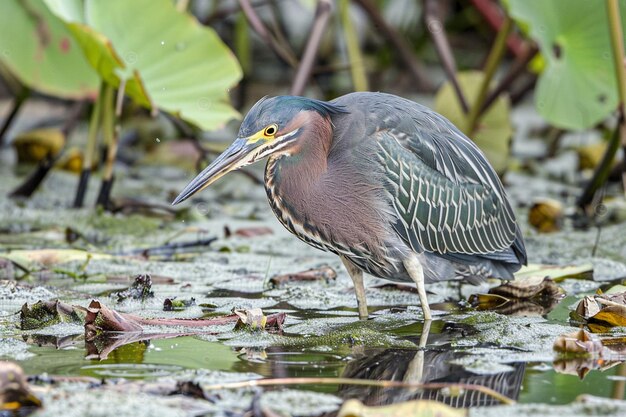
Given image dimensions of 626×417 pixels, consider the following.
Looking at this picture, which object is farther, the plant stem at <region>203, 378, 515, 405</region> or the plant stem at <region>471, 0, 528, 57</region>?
the plant stem at <region>471, 0, 528, 57</region>

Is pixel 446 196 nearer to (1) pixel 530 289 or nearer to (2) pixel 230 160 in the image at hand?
(1) pixel 530 289

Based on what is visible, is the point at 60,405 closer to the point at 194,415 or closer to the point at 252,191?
the point at 194,415

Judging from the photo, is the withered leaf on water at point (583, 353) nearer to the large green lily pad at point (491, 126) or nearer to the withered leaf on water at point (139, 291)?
the withered leaf on water at point (139, 291)

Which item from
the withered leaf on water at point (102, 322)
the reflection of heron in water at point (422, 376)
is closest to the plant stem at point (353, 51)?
the reflection of heron in water at point (422, 376)

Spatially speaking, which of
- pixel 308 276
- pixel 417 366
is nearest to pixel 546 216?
pixel 308 276

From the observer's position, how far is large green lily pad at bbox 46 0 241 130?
255 inches

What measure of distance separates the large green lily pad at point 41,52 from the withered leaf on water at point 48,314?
9.83 feet

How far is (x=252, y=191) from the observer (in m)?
8.96

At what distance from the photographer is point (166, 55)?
668 cm

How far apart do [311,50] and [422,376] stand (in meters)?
4.16

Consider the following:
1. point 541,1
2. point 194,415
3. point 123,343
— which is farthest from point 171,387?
point 541,1

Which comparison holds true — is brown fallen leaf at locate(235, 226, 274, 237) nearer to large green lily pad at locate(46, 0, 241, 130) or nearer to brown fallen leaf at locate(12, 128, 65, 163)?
large green lily pad at locate(46, 0, 241, 130)

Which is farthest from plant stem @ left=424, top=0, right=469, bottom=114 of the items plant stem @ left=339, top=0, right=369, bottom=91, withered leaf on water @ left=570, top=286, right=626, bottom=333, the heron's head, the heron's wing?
the heron's head

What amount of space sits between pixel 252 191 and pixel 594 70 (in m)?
3.14
